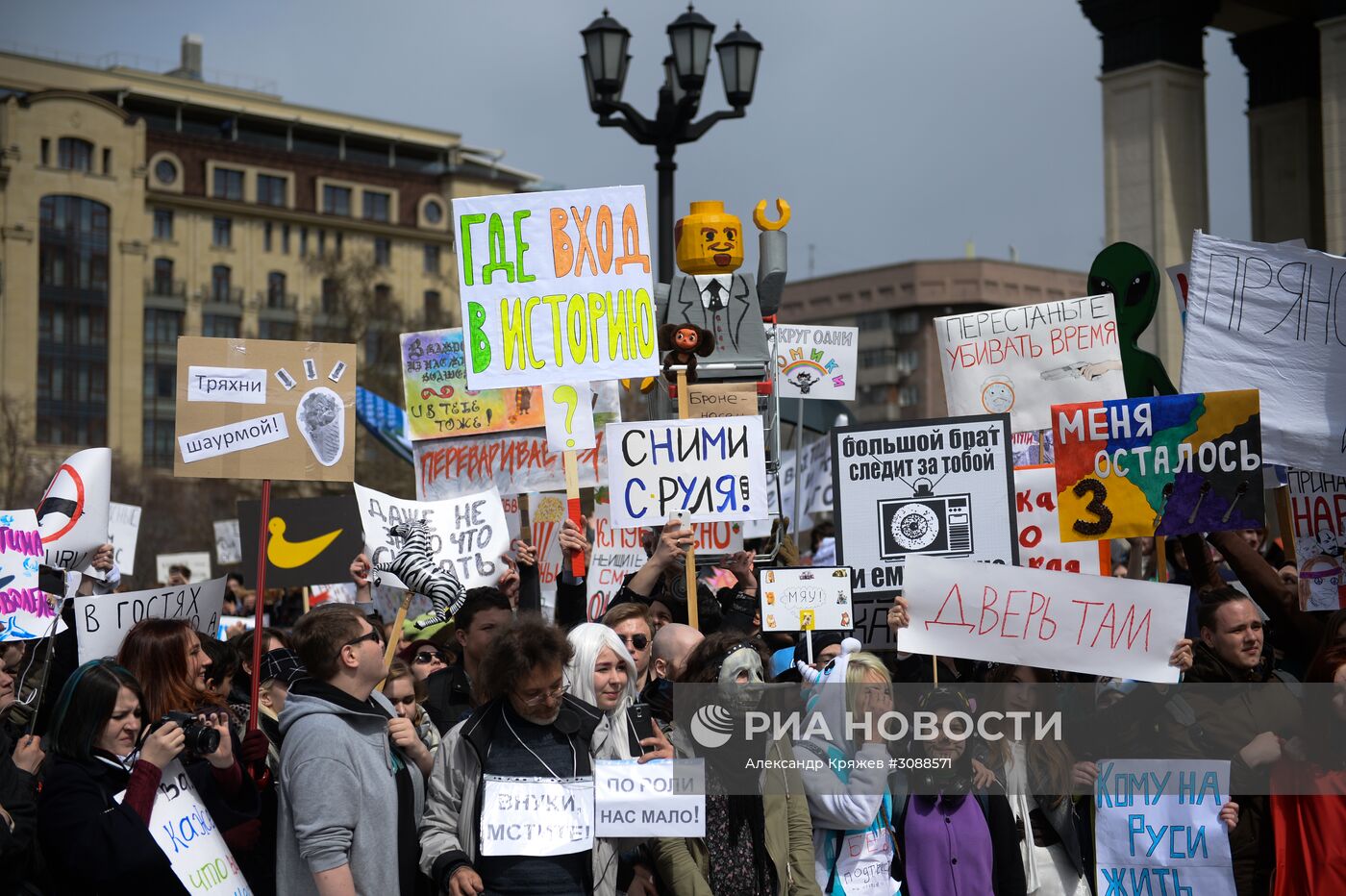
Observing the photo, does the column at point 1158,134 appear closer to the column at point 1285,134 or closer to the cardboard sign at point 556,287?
the column at point 1285,134

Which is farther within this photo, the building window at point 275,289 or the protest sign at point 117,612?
the building window at point 275,289

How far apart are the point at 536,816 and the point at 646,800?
359 millimetres

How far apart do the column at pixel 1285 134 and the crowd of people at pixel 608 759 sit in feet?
66.9

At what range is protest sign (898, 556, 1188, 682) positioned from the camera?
228 inches

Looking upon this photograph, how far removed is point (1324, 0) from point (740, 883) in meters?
18.9

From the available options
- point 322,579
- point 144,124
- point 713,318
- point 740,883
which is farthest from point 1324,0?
point 144,124

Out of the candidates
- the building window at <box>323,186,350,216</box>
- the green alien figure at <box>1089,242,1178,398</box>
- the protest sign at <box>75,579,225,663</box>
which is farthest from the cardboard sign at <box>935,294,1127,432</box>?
the building window at <box>323,186,350,216</box>

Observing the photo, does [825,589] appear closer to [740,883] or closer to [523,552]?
[523,552]

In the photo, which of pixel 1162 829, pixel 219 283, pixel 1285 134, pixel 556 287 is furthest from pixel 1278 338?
pixel 219 283

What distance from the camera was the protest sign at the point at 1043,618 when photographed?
5797mm

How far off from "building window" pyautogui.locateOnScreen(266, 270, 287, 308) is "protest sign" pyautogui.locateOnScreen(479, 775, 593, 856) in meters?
77.2

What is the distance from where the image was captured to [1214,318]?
298 inches

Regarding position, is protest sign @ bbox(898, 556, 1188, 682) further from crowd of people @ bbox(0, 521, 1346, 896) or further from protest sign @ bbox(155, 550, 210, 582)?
protest sign @ bbox(155, 550, 210, 582)

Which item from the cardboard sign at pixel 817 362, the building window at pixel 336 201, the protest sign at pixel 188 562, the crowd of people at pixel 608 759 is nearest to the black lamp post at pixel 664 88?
the cardboard sign at pixel 817 362
